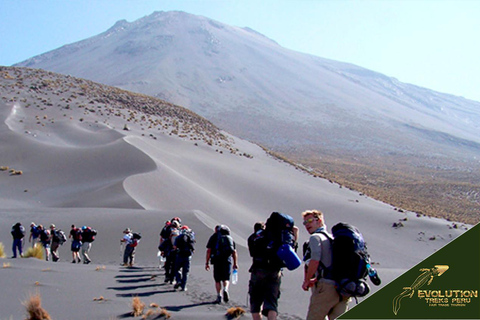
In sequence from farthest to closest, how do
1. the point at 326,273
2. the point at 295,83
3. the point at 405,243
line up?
the point at 295,83, the point at 405,243, the point at 326,273

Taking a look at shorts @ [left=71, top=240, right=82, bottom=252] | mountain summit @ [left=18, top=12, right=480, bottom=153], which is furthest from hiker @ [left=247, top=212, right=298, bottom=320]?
mountain summit @ [left=18, top=12, right=480, bottom=153]

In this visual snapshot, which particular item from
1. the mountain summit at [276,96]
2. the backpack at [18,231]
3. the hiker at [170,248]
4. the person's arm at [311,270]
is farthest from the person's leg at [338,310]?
the mountain summit at [276,96]

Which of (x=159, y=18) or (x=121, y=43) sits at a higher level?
(x=159, y=18)

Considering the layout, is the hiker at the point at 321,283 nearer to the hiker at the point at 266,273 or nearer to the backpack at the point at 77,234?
the hiker at the point at 266,273

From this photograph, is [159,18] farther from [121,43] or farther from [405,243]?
[405,243]

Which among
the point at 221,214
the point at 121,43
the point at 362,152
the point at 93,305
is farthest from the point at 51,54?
the point at 93,305

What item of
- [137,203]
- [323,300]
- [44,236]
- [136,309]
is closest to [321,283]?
[323,300]
